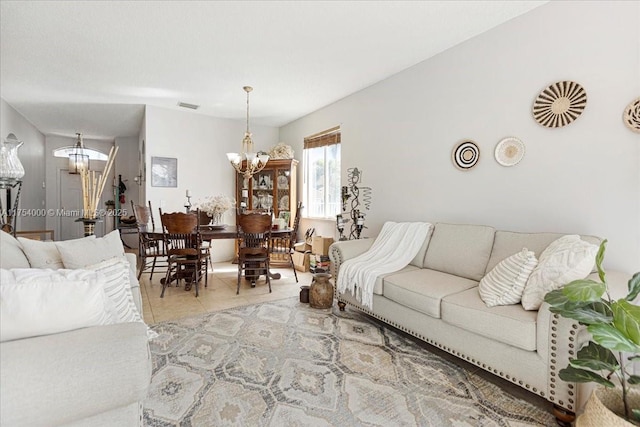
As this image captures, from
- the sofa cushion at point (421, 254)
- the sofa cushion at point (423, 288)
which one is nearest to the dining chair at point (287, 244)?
the sofa cushion at point (421, 254)

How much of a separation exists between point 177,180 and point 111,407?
4694mm

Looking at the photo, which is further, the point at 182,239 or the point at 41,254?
the point at 182,239

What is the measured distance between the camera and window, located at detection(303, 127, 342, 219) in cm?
476

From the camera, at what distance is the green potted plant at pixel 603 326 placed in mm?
1127

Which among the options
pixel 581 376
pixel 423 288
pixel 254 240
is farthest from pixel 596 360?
pixel 254 240

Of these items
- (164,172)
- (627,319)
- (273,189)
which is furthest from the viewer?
(273,189)

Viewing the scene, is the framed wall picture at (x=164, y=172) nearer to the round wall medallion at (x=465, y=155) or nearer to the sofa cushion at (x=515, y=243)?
the round wall medallion at (x=465, y=155)

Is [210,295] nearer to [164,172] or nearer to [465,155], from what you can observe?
[164,172]

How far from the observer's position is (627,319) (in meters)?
1.13

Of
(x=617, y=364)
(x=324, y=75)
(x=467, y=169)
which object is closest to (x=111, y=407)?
(x=617, y=364)

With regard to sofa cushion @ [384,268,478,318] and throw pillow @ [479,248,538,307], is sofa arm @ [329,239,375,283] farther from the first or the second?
throw pillow @ [479,248,538,307]

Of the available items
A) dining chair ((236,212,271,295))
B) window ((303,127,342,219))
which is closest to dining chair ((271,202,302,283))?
dining chair ((236,212,271,295))

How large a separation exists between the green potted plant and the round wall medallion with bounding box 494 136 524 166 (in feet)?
4.94

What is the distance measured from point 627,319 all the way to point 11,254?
2.72 m
